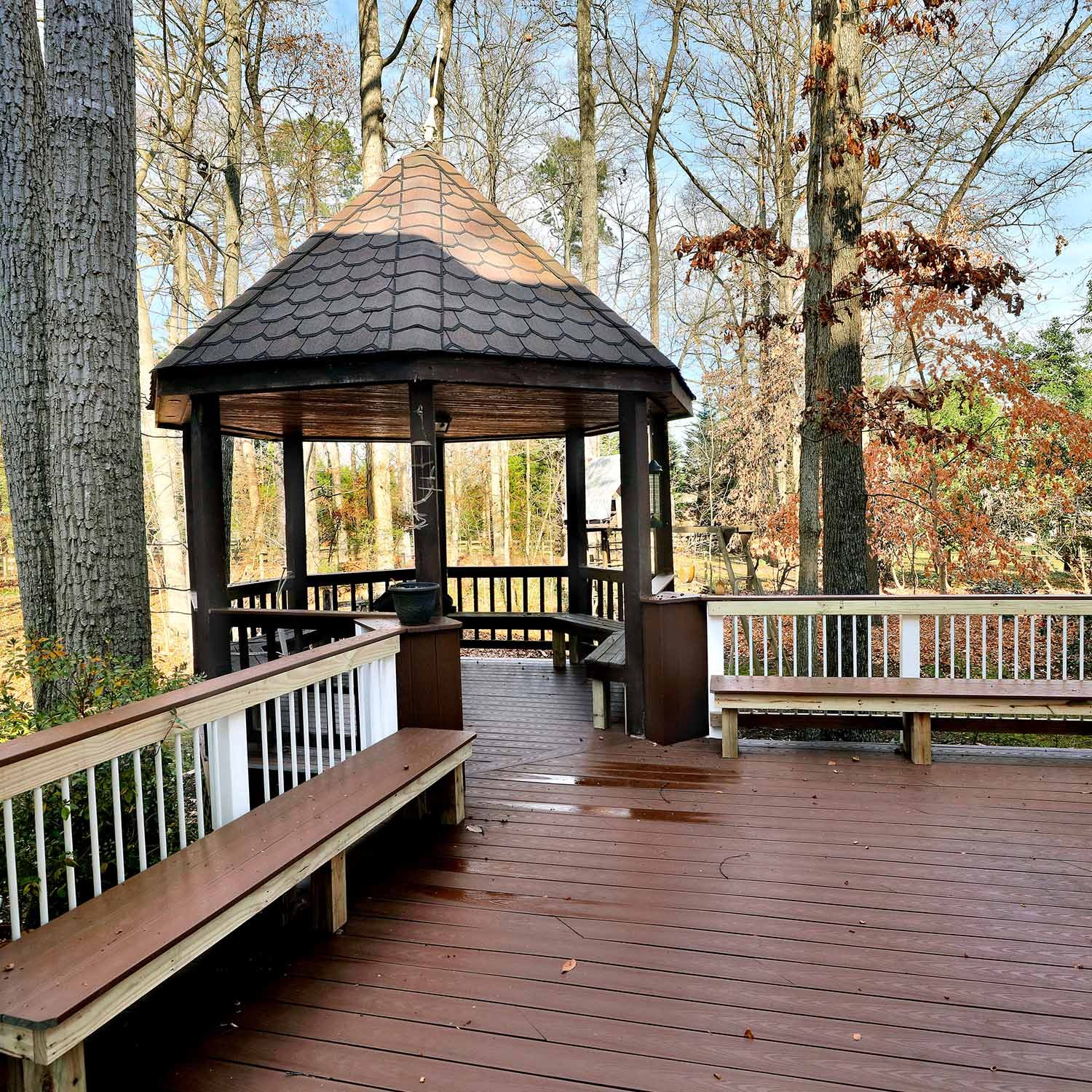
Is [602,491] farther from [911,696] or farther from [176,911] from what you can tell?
[176,911]

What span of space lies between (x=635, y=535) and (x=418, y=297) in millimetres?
2021

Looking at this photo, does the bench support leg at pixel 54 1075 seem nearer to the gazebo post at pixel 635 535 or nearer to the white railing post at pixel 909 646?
the gazebo post at pixel 635 535

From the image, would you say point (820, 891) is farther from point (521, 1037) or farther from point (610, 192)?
point (610, 192)

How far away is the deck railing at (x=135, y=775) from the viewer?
2.13 m

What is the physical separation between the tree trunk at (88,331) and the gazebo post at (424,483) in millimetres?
1478

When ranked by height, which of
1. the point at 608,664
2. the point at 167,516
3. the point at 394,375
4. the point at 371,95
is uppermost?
the point at 371,95

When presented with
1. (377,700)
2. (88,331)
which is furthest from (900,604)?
(88,331)

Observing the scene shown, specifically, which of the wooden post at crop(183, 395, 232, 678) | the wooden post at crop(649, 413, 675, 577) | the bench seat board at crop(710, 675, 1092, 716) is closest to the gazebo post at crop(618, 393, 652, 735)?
the bench seat board at crop(710, 675, 1092, 716)

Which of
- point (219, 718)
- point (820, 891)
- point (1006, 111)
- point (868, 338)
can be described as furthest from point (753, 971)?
point (868, 338)

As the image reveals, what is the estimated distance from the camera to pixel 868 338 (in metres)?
13.0

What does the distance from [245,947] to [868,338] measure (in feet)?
42.5

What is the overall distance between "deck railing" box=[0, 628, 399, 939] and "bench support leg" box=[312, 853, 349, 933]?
1.32ft

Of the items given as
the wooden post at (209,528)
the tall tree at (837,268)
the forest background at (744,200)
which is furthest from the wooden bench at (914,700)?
the wooden post at (209,528)

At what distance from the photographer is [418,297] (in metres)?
4.71
